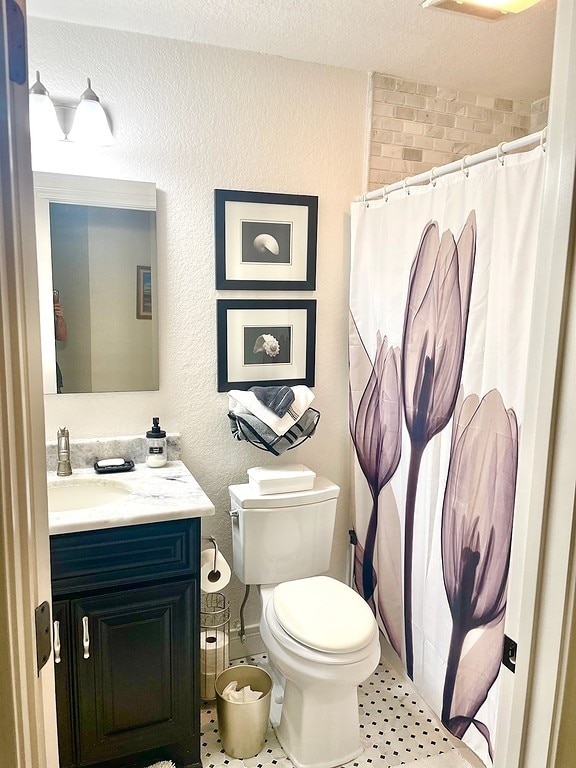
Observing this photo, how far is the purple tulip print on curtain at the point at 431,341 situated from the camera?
5.98ft

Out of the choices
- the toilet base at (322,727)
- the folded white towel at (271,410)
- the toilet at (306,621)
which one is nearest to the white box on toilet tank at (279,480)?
the toilet at (306,621)

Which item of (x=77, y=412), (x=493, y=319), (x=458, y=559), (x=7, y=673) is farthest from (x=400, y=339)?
(x=7, y=673)

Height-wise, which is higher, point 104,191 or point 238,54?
point 238,54

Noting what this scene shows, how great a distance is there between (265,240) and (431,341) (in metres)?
0.82

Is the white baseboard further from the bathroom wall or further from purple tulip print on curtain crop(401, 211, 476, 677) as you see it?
purple tulip print on curtain crop(401, 211, 476, 677)

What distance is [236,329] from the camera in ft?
7.77

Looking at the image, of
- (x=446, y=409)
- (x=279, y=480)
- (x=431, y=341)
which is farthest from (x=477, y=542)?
(x=279, y=480)

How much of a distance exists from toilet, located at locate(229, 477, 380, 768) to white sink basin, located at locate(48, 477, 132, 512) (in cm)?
44

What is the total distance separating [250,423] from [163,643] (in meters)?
0.81

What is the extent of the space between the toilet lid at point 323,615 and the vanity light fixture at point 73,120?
5.59 ft

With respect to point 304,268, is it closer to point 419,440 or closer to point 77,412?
point 419,440

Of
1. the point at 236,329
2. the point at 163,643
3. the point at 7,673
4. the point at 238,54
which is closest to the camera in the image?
the point at 7,673

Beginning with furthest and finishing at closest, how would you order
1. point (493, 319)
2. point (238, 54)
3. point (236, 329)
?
point (236, 329)
point (238, 54)
point (493, 319)

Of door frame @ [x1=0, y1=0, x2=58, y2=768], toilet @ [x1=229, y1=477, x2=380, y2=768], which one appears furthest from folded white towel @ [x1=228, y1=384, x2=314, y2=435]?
door frame @ [x1=0, y1=0, x2=58, y2=768]
